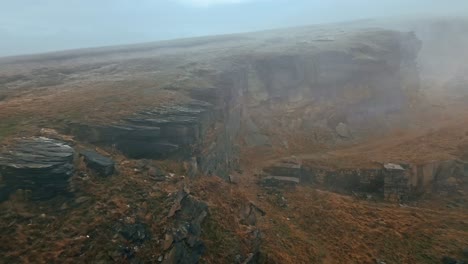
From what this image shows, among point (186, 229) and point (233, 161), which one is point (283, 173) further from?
point (186, 229)

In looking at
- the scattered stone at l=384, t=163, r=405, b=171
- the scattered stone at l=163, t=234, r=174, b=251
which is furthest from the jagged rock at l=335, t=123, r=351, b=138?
the scattered stone at l=163, t=234, r=174, b=251

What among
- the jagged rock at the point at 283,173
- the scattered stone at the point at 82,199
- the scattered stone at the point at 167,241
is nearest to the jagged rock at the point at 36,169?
the scattered stone at the point at 82,199

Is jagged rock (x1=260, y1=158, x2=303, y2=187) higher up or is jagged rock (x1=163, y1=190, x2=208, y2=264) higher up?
jagged rock (x1=163, y1=190, x2=208, y2=264)

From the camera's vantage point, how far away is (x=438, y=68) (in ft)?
236

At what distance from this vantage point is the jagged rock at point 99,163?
20016 mm

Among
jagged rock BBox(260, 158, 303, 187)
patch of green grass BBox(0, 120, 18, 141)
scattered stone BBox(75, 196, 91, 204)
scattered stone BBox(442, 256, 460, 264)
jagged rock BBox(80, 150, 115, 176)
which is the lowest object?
scattered stone BBox(442, 256, 460, 264)

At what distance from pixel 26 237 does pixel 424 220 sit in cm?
2372

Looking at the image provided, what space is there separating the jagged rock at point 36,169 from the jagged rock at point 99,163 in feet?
3.58

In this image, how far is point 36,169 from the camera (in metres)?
17.8

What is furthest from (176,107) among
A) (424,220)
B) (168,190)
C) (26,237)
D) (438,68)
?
(438,68)

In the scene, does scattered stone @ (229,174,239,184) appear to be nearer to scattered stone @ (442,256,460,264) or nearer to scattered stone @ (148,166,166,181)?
scattered stone @ (148,166,166,181)

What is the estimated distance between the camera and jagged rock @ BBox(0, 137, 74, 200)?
1745 centimetres

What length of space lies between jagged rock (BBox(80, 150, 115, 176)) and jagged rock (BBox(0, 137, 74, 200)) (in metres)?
1.09

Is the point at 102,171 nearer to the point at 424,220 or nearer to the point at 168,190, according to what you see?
the point at 168,190
